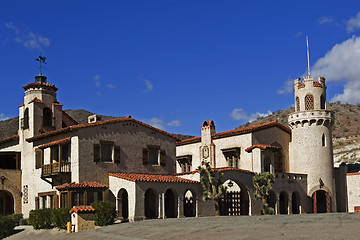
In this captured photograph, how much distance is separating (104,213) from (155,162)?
9.78 metres

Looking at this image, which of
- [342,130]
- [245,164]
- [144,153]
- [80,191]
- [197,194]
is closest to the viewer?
[80,191]

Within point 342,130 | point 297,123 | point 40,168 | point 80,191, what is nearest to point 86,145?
point 80,191

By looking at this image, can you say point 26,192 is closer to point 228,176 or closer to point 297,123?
point 228,176

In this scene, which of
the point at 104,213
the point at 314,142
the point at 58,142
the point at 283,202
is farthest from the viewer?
the point at 314,142

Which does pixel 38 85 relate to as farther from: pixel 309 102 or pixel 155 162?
pixel 309 102

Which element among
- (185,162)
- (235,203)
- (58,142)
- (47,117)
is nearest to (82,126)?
(58,142)

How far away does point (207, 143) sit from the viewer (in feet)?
158

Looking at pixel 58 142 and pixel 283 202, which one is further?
pixel 283 202

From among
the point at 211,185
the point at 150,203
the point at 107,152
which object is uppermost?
the point at 107,152

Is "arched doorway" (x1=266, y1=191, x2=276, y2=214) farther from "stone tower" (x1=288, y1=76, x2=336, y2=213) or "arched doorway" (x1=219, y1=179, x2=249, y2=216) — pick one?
A: "stone tower" (x1=288, y1=76, x2=336, y2=213)

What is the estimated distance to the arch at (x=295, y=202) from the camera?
45.0 metres

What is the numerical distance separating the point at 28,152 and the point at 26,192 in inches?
135

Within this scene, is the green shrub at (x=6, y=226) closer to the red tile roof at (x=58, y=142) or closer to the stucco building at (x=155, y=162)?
the stucco building at (x=155, y=162)

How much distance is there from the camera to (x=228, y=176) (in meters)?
39.9
